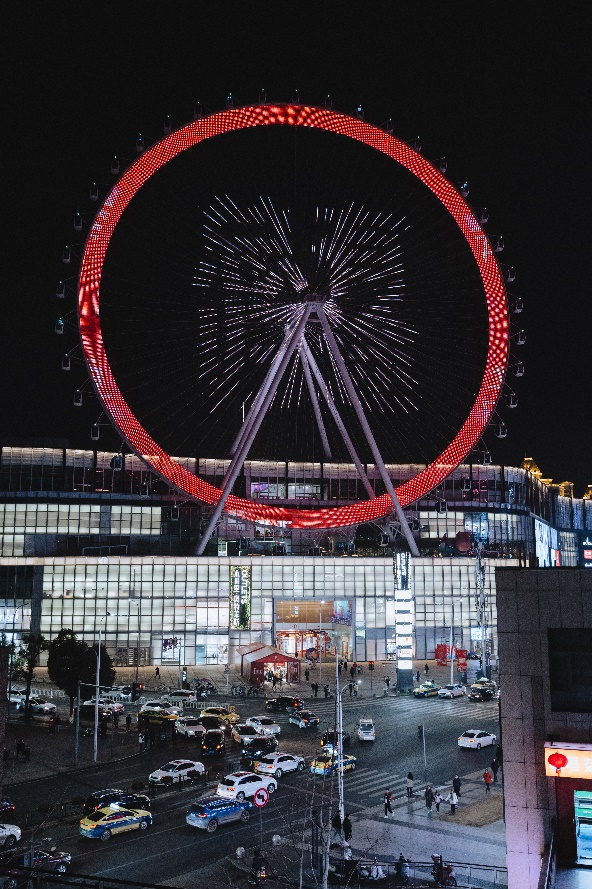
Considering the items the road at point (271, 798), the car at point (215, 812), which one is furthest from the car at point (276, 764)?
the car at point (215, 812)

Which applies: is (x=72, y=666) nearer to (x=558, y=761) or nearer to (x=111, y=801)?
(x=111, y=801)

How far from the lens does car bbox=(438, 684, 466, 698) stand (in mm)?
68125

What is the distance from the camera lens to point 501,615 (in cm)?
2250

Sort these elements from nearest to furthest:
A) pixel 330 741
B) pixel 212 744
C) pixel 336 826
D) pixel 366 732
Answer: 1. pixel 336 826
2. pixel 330 741
3. pixel 212 744
4. pixel 366 732

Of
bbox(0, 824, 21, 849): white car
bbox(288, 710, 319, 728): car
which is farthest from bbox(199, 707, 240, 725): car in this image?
bbox(0, 824, 21, 849): white car

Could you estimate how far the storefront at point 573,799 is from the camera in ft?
67.7

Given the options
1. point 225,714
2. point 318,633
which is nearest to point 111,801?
point 225,714

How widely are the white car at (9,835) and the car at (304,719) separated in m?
25.0

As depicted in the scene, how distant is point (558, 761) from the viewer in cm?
2091

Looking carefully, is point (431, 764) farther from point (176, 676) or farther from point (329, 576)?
point (329, 576)

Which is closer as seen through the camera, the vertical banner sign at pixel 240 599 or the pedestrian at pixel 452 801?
the pedestrian at pixel 452 801

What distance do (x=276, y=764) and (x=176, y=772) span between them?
4.78m

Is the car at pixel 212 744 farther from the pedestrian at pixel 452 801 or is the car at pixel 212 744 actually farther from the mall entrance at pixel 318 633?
the mall entrance at pixel 318 633

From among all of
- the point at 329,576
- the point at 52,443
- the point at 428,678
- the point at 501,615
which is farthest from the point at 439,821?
the point at 52,443
